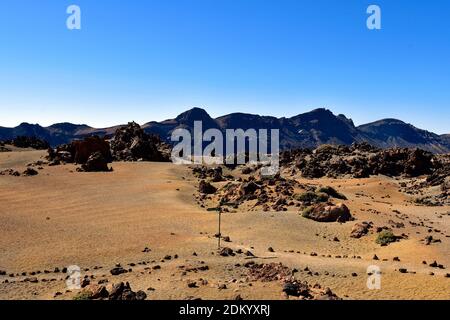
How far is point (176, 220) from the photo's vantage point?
39.2m

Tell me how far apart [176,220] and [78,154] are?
155 feet

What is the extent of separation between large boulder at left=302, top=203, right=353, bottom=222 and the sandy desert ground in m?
0.87

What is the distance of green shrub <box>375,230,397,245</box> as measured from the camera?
3247 cm

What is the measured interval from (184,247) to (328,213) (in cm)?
1452

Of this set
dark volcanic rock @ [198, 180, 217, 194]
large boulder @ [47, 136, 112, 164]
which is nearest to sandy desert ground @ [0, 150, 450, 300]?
dark volcanic rock @ [198, 180, 217, 194]

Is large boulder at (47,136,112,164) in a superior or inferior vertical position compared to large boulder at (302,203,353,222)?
superior

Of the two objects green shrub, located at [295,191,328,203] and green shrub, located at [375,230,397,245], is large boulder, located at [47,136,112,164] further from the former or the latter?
green shrub, located at [375,230,397,245]

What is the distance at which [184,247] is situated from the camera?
30203 mm

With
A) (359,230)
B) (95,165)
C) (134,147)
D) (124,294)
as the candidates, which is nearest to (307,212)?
(359,230)

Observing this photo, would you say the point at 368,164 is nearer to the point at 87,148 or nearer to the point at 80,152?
the point at 87,148

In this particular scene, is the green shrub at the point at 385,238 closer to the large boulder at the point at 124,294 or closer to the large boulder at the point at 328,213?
the large boulder at the point at 328,213

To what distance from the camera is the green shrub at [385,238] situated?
3247 centimetres
